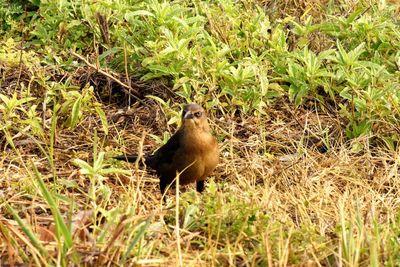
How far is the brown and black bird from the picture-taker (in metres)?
4.87

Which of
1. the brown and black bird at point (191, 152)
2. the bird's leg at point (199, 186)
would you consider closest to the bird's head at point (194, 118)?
the brown and black bird at point (191, 152)

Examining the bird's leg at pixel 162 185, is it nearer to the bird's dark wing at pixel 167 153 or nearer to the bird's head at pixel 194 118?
the bird's dark wing at pixel 167 153

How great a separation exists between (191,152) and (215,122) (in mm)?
975

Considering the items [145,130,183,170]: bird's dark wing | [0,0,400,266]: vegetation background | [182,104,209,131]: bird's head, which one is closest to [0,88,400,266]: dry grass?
[0,0,400,266]: vegetation background

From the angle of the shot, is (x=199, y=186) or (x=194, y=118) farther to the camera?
(x=199, y=186)

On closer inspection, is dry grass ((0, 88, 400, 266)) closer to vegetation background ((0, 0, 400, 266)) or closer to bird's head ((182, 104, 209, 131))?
vegetation background ((0, 0, 400, 266))

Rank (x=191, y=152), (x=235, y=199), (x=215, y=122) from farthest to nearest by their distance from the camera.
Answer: (x=215, y=122) < (x=191, y=152) < (x=235, y=199)

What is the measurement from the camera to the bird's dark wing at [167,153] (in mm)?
4934

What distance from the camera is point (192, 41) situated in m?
6.29

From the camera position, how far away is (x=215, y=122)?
19.1ft

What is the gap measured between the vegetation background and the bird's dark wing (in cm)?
17

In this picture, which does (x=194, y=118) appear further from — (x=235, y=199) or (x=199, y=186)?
(x=235, y=199)

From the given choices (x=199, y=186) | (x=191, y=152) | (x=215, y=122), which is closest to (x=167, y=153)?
(x=191, y=152)

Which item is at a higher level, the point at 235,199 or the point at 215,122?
the point at 235,199
